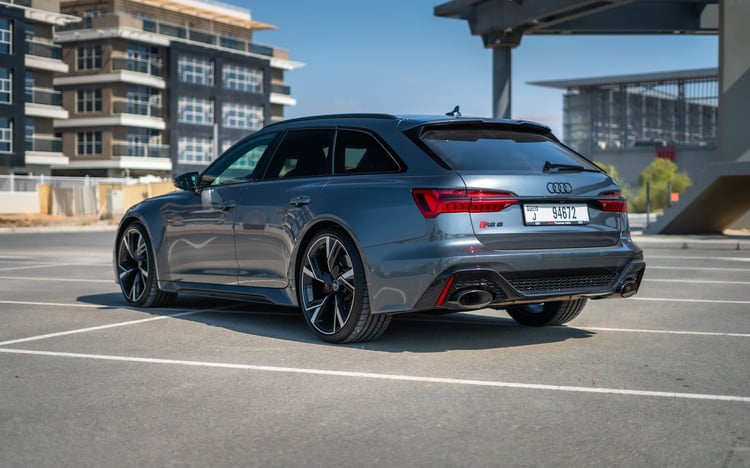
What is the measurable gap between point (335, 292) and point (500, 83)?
23800 mm

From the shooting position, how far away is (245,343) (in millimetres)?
7301

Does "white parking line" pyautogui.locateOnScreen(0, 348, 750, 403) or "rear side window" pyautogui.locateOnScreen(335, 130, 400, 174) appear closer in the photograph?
"white parking line" pyautogui.locateOnScreen(0, 348, 750, 403)

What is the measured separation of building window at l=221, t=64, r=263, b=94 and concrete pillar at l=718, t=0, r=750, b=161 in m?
64.3

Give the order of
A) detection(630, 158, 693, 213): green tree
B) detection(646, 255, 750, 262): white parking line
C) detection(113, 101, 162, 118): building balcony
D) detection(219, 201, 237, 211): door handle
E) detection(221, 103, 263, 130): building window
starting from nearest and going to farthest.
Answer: detection(219, 201, 237, 211): door handle, detection(646, 255, 750, 262): white parking line, detection(630, 158, 693, 213): green tree, detection(113, 101, 162, 118): building balcony, detection(221, 103, 263, 130): building window

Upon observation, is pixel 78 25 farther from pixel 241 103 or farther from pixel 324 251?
pixel 324 251

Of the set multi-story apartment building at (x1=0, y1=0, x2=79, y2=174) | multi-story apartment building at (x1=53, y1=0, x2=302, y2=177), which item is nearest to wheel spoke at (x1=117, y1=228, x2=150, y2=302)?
multi-story apartment building at (x1=0, y1=0, x2=79, y2=174)

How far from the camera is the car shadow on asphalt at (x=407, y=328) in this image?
722 cm

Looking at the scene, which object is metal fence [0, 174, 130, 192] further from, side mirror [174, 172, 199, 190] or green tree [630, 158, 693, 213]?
side mirror [174, 172, 199, 190]

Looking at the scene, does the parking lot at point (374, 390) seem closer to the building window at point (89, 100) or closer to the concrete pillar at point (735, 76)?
the concrete pillar at point (735, 76)

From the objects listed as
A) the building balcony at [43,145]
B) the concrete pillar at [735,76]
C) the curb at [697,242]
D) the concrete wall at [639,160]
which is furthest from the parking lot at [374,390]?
the concrete wall at [639,160]

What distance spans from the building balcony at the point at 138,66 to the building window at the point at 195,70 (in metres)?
2.05

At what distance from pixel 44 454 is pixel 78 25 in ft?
248

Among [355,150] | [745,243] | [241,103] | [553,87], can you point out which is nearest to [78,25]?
[241,103]

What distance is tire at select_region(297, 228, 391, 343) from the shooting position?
7008mm
